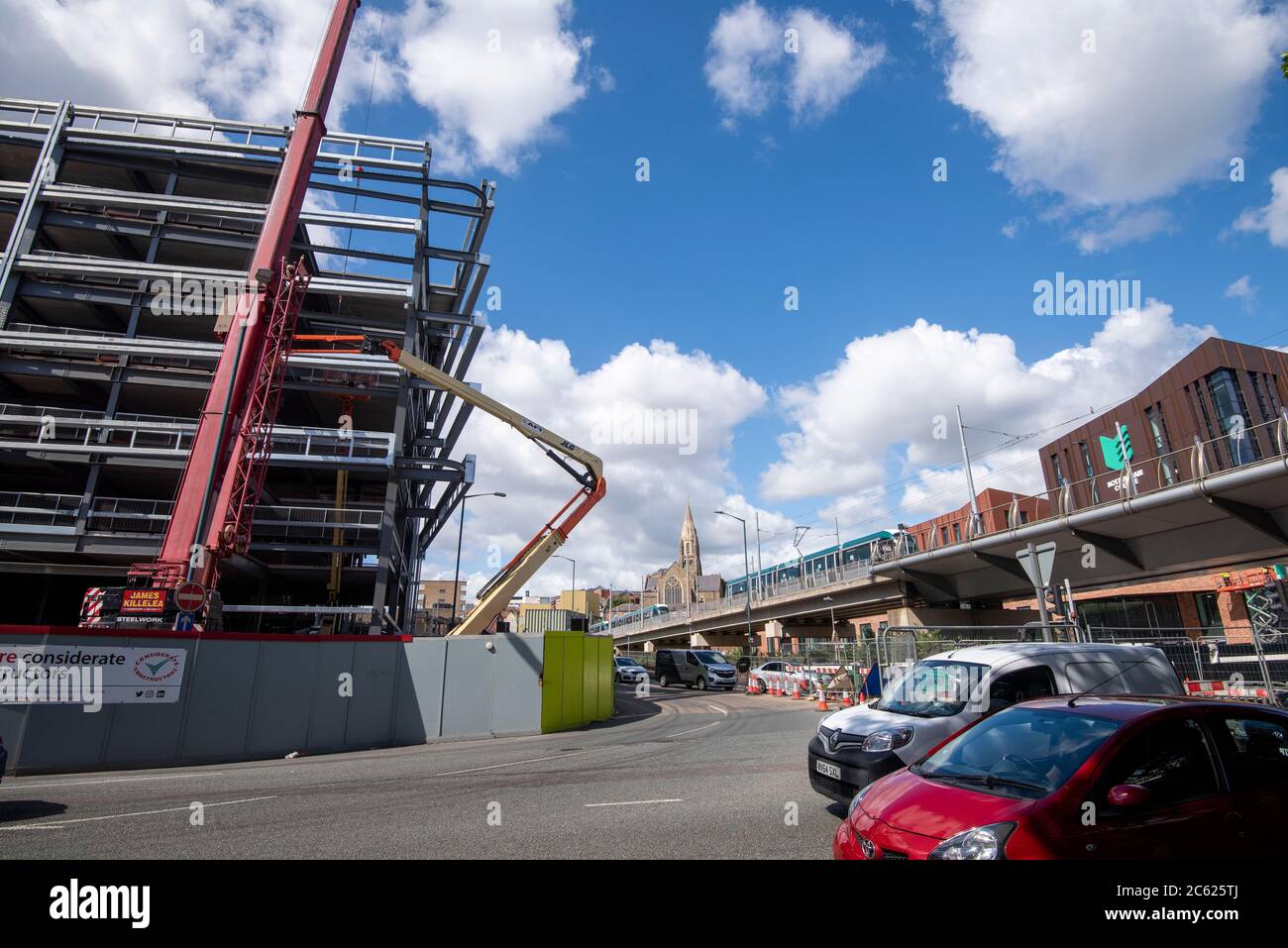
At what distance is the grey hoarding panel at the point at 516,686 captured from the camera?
55.7 feet

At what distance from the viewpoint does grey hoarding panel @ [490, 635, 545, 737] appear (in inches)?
669

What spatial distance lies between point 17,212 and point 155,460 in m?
16.7

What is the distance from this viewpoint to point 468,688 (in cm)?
1666

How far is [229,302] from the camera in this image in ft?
80.7

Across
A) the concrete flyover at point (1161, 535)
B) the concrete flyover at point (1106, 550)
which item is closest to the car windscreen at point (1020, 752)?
the concrete flyover at point (1106, 550)

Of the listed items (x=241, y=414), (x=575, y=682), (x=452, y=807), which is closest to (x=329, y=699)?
(x=575, y=682)

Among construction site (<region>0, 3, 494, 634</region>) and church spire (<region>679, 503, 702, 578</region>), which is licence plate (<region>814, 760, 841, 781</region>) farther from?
church spire (<region>679, 503, 702, 578</region>)

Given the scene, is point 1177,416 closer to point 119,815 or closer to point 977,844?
point 977,844

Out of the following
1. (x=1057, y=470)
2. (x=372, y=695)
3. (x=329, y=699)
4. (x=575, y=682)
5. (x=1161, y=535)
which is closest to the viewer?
(x=329, y=699)

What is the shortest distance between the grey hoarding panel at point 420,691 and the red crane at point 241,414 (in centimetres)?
668

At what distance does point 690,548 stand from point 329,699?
119 metres

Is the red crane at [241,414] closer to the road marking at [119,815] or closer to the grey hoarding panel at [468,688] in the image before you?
the grey hoarding panel at [468,688]

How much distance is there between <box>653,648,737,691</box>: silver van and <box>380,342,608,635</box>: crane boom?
532 inches
